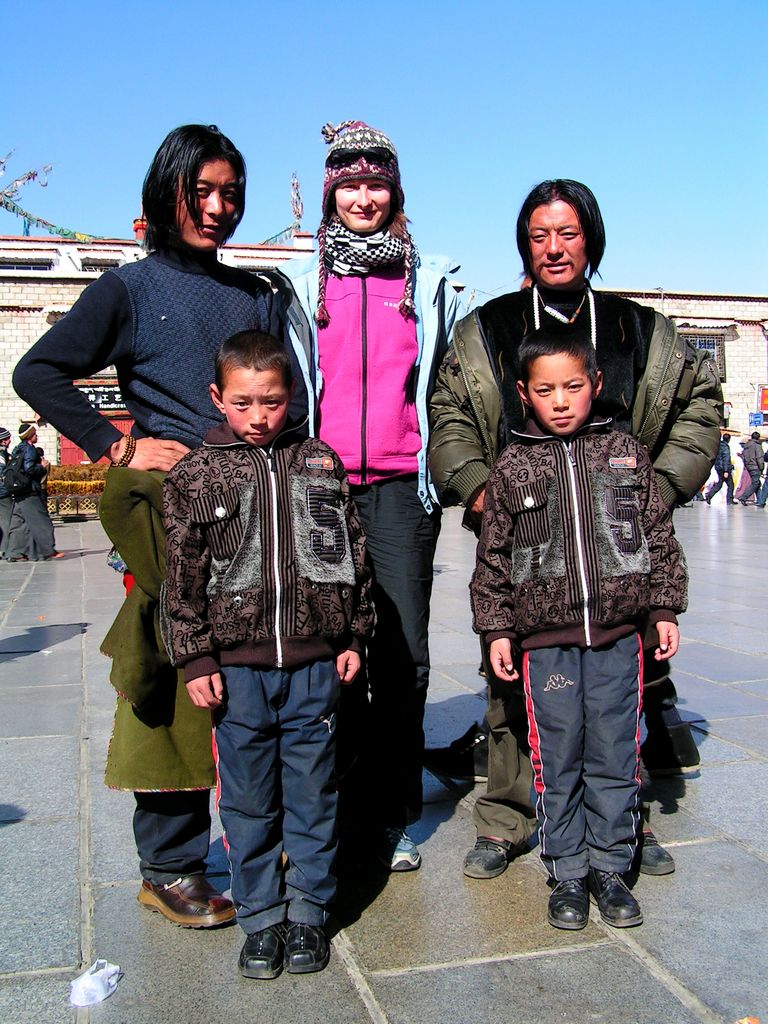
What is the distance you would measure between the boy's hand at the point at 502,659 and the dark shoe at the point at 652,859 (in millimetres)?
616

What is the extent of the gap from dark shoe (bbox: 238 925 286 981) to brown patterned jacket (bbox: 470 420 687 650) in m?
0.92

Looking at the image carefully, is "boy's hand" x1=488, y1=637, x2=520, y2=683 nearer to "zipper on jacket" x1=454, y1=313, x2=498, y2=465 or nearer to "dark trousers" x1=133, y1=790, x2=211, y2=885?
"zipper on jacket" x1=454, y1=313, x2=498, y2=465

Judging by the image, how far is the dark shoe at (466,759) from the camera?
366 cm

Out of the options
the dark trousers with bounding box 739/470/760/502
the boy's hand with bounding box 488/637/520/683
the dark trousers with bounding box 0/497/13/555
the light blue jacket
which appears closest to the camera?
the boy's hand with bounding box 488/637/520/683

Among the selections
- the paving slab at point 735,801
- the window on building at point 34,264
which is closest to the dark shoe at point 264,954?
the paving slab at point 735,801

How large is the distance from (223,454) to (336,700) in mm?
662

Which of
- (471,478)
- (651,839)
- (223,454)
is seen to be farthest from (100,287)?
(651,839)

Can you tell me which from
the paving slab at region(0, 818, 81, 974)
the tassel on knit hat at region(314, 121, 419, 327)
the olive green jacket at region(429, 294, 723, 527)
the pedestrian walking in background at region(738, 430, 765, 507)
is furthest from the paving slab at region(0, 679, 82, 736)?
the pedestrian walking in background at region(738, 430, 765, 507)

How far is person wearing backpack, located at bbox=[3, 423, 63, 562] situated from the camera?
563 inches

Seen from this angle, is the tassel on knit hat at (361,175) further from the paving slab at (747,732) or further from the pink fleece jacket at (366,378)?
the paving slab at (747,732)

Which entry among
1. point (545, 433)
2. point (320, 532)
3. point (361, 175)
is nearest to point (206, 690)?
point (320, 532)

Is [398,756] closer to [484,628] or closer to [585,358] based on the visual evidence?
[484,628]

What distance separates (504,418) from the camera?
3.00 metres

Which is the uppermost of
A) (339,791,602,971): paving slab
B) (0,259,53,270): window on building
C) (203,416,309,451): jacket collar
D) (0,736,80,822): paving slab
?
(0,259,53,270): window on building
